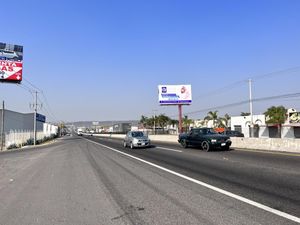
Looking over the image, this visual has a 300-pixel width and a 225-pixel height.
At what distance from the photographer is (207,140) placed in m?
26.2

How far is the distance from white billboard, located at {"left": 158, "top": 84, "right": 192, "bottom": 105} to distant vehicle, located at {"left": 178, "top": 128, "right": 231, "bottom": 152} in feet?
141

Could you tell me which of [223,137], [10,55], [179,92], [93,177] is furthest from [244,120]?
[93,177]

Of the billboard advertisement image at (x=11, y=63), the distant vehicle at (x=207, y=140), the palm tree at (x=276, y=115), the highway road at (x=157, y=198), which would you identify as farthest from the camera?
the palm tree at (x=276, y=115)

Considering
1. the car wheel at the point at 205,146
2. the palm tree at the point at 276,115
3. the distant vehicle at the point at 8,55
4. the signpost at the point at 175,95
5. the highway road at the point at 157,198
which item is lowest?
the highway road at the point at 157,198

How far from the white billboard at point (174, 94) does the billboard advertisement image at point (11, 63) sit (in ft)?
92.3

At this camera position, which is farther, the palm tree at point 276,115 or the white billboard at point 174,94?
the palm tree at point 276,115

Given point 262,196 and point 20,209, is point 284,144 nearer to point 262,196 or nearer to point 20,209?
point 262,196

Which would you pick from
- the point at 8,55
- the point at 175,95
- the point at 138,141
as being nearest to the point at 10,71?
the point at 8,55

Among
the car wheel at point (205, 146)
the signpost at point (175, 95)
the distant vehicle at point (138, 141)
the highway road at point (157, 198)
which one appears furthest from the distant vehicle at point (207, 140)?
the signpost at point (175, 95)

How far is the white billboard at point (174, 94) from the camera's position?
7312 cm

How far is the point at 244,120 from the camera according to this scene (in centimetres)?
9294

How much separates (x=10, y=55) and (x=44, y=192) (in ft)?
162

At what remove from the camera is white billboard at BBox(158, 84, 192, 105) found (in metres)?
73.1

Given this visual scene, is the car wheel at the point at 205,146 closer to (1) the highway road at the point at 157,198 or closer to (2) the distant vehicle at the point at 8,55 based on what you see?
(1) the highway road at the point at 157,198
